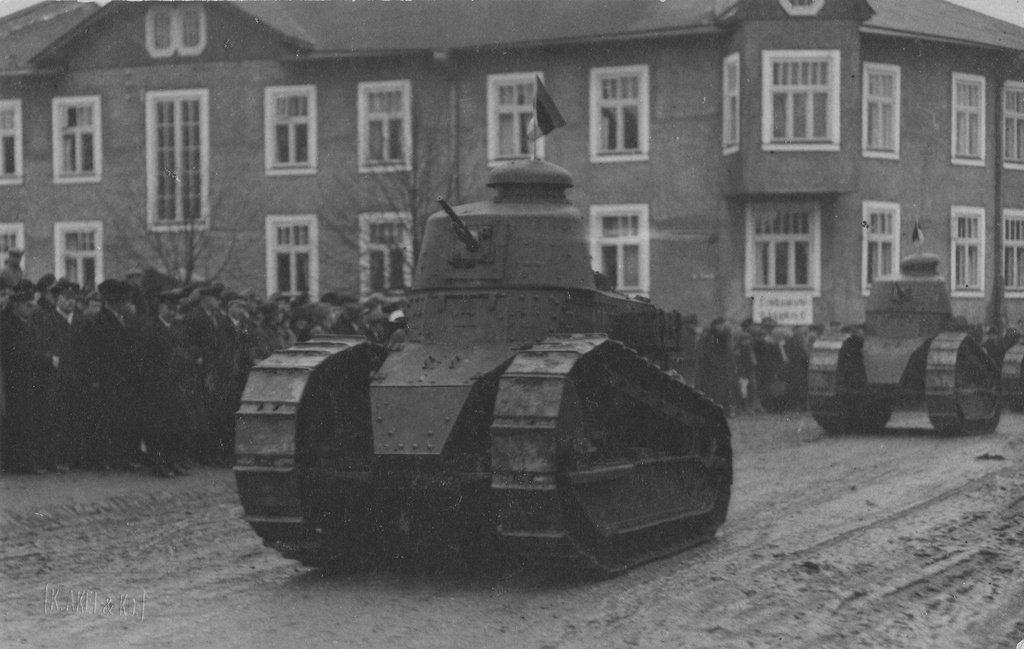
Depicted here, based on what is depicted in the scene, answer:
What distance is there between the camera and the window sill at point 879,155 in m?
30.8

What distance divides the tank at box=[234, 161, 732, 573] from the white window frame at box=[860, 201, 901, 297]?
19585 millimetres

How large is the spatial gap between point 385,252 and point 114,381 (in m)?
14.2

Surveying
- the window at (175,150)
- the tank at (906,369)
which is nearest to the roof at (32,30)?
the window at (175,150)

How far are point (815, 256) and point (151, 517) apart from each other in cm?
1999

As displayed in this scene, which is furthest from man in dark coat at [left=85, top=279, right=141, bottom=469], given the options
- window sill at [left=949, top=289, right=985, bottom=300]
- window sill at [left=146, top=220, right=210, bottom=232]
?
window sill at [left=949, top=289, right=985, bottom=300]

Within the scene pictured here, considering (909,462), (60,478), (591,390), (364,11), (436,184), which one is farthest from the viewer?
(364,11)

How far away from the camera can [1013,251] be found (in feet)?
99.9

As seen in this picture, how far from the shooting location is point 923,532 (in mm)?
11945

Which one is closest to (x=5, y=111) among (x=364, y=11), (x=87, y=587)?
(x=364, y=11)

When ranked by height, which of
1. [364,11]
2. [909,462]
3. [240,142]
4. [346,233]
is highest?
[364,11]

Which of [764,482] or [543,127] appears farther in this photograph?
[764,482]

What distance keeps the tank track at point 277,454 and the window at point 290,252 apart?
75.6 ft

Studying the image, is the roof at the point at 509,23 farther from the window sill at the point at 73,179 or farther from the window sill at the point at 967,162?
the window sill at the point at 73,179

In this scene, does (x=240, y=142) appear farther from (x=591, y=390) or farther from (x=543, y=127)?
(x=591, y=390)
